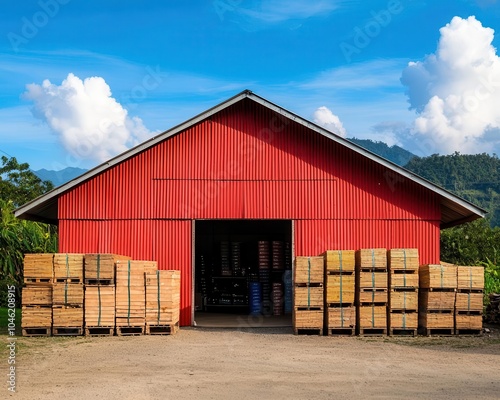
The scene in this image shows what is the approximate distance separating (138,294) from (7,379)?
268 inches

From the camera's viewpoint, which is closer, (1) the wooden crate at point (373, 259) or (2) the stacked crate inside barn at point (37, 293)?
(2) the stacked crate inside barn at point (37, 293)

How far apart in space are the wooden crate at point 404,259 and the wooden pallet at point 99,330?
7.69m

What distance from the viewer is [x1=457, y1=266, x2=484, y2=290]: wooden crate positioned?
65.1 feet

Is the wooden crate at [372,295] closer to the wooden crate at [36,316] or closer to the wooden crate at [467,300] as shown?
the wooden crate at [467,300]

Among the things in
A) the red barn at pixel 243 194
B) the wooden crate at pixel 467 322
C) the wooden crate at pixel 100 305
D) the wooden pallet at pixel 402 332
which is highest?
the red barn at pixel 243 194

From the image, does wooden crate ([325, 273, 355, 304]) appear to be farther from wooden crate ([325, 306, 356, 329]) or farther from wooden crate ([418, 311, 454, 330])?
wooden crate ([418, 311, 454, 330])

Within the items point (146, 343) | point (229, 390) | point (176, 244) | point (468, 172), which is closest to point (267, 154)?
point (176, 244)

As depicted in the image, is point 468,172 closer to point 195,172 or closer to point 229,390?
Answer: point 195,172

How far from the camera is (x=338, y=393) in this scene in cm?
1182

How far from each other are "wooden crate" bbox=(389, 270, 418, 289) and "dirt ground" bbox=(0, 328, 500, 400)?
1.45 metres

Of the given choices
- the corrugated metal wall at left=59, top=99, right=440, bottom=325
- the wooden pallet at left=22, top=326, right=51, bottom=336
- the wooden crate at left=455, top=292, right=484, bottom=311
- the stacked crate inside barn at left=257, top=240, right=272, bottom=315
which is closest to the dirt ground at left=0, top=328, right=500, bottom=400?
the wooden pallet at left=22, top=326, right=51, bottom=336

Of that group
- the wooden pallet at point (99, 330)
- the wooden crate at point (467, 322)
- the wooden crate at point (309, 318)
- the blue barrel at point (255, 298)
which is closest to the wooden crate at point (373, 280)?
the wooden crate at point (309, 318)

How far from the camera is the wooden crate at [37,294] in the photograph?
19.7 m

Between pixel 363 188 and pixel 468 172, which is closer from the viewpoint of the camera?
pixel 363 188
